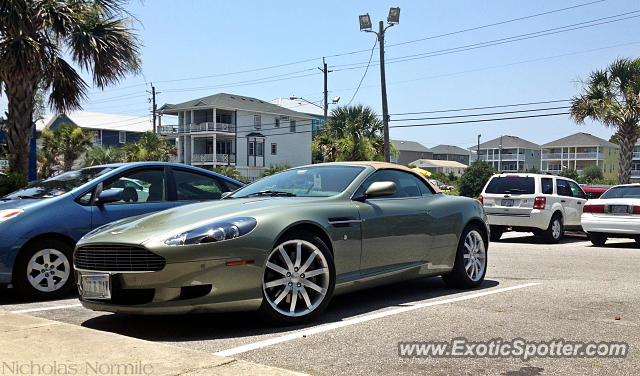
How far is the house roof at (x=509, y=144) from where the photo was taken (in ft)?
382

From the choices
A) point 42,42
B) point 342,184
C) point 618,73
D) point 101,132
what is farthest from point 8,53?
point 101,132

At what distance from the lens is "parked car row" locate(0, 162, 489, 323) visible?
470 cm

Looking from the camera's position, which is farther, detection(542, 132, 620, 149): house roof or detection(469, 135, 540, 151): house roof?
detection(469, 135, 540, 151): house roof

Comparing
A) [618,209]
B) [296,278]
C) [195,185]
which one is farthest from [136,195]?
[618,209]

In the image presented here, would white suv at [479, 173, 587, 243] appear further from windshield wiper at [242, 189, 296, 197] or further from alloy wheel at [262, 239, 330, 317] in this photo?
alloy wheel at [262, 239, 330, 317]

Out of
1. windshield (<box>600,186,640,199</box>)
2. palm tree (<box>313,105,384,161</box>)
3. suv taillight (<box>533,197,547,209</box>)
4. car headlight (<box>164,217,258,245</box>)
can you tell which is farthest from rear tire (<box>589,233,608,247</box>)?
palm tree (<box>313,105,384,161</box>)

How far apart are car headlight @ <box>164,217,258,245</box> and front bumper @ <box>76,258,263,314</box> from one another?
0.55ft

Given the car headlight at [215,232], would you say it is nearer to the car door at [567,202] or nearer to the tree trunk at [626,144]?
the car door at [567,202]

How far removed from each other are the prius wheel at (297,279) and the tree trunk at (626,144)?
29.7 meters

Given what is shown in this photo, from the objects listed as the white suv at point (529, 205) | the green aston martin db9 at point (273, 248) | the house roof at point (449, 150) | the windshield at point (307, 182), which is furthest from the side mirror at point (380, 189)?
the house roof at point (449, 150)

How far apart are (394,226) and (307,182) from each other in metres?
0.94

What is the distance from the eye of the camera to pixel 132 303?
475 centimetres

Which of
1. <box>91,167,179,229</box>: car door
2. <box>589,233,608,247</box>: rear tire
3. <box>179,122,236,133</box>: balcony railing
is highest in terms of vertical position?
<box>179,122,236,133</box>: balcony railing

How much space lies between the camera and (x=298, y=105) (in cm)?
8512
